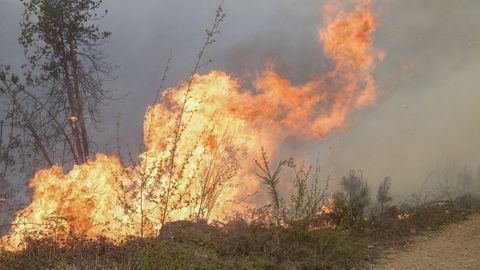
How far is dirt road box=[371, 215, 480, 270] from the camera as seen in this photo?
7.46m

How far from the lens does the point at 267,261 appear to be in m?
7.03

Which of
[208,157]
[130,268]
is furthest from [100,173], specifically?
[130,268]

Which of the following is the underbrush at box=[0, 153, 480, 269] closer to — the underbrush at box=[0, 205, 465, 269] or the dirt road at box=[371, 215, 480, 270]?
the underbrush at box=[0, 205, 465, 269]

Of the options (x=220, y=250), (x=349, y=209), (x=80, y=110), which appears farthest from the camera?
(x=80, y=110)

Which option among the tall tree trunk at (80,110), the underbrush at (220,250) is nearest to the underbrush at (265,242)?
the underbrush at (220,250)

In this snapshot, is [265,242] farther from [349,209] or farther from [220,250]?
[349,209]

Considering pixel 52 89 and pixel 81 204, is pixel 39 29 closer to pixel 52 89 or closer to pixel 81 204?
pixel 52 89

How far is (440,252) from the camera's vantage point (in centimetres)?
820

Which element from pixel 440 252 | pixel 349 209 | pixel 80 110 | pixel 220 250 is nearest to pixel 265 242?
pixel 220 250

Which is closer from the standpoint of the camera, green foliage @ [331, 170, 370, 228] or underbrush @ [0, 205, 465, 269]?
underbrush @ [0, 205, 465, 269]

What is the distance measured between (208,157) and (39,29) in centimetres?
911

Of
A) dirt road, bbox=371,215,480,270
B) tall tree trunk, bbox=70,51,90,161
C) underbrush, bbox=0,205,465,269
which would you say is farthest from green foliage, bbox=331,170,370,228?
tall tree trunk, bbox=70,51,90,161

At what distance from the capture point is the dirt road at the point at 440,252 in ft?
24.5

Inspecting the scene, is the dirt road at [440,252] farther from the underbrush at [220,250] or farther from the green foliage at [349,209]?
the green foliage at [349,209]
